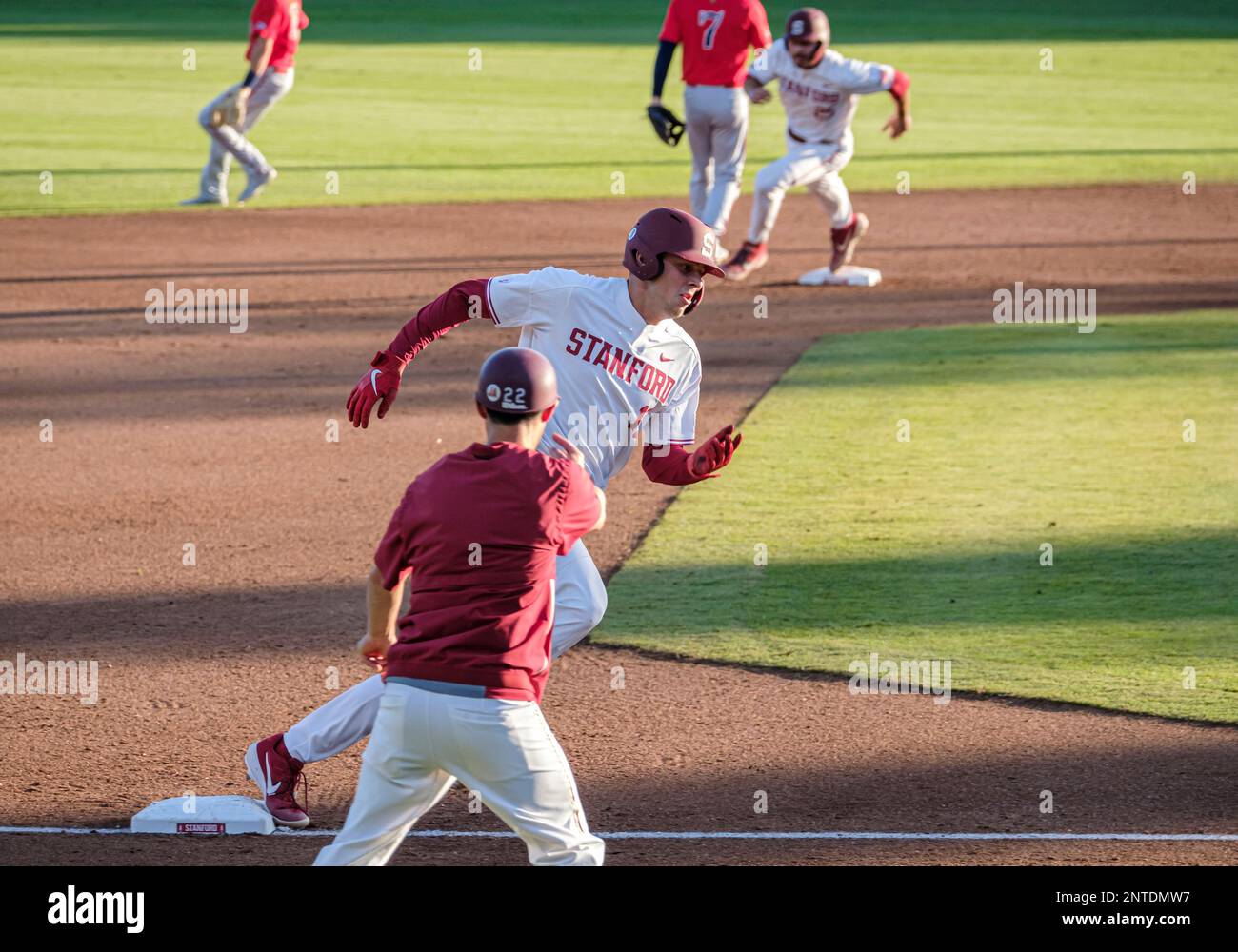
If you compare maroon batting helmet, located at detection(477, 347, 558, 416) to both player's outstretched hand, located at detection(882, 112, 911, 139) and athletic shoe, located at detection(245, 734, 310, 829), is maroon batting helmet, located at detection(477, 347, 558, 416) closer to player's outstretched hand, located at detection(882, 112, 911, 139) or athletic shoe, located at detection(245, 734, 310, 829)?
athletic shoe, located at detection(245, 734, 310, 829)

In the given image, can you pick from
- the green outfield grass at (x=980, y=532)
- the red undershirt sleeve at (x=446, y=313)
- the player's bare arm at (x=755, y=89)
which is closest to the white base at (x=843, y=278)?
the player's bare arm at (x=755, y=89)

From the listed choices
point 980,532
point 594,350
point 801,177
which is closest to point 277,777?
point 594,350

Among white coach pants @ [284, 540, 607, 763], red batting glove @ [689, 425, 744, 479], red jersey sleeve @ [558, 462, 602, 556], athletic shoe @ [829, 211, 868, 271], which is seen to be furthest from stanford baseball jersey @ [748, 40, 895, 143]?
red jersey sleeve @ [558, 462, 602, 556]

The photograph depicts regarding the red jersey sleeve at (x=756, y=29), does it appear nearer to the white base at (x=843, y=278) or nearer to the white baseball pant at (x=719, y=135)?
the white baseball pant at (x=719, y=135)

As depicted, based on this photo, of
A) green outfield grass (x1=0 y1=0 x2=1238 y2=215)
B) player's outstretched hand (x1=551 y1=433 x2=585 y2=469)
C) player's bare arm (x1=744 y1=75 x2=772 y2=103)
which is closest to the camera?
player's outstretched hand (x1=551 y1=433 x2=585 y2=469)

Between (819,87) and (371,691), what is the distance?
10527 millimetres

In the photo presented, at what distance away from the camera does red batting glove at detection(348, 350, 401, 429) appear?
5848 mm

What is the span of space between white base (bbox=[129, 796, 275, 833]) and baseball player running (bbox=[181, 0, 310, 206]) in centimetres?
1293

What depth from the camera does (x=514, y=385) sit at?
14.8ft

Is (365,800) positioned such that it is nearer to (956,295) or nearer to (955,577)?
(955,577)

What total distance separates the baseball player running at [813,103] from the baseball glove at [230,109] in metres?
5.72

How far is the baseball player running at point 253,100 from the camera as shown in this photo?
17.7 metres
